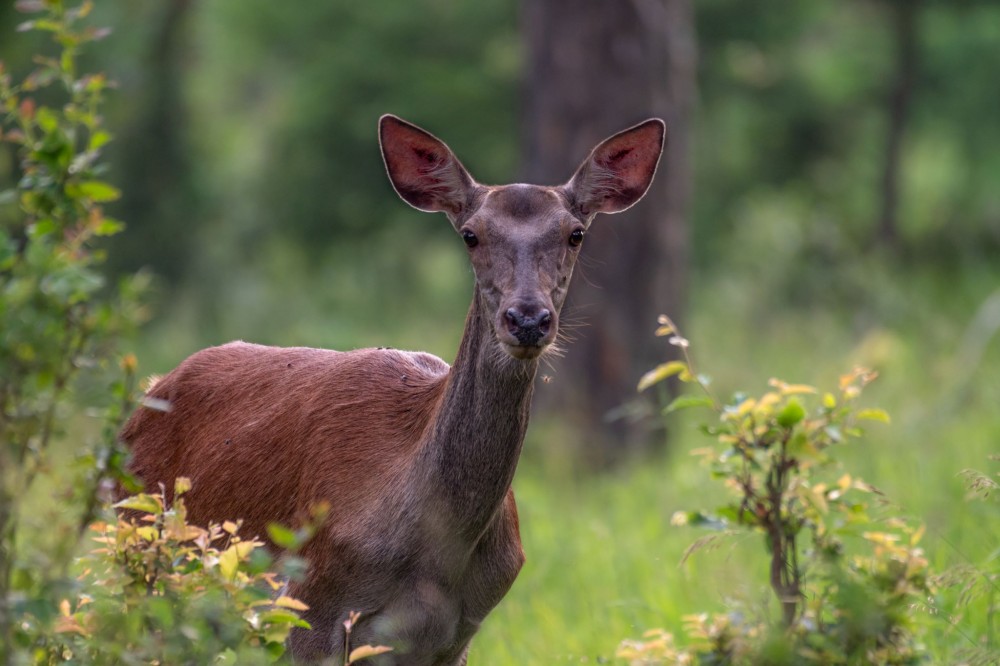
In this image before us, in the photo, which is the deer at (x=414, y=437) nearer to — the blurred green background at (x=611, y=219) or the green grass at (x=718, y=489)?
the green grass at (x=718, y=489)

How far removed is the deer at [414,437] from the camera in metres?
4.50

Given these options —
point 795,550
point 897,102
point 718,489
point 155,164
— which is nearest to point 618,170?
point 795,550

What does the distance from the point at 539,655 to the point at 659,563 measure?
1.40 metres

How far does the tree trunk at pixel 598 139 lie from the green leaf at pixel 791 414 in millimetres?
6630

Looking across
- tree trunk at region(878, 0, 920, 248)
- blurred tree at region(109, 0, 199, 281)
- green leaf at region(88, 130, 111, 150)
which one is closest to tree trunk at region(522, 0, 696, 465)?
blurred tree at region(109, 0, 199, 281)

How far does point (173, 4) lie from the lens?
15289 mm

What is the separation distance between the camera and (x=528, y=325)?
14.1 feet

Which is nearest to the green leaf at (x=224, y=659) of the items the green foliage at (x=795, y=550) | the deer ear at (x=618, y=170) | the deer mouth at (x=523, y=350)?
the green foliage at (x=795, y=550)

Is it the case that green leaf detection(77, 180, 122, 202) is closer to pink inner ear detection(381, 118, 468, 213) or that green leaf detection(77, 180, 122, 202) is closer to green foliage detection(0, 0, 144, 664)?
green foliage detection(0, 0, 144, 664)

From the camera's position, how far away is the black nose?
4.30 m

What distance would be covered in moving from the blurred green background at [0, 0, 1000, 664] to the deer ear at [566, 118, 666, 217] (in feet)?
13.7

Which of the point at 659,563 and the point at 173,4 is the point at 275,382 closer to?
the point at 659,563

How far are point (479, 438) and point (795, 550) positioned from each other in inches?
46.4

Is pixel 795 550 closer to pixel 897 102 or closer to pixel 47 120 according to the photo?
pixel 47 120
